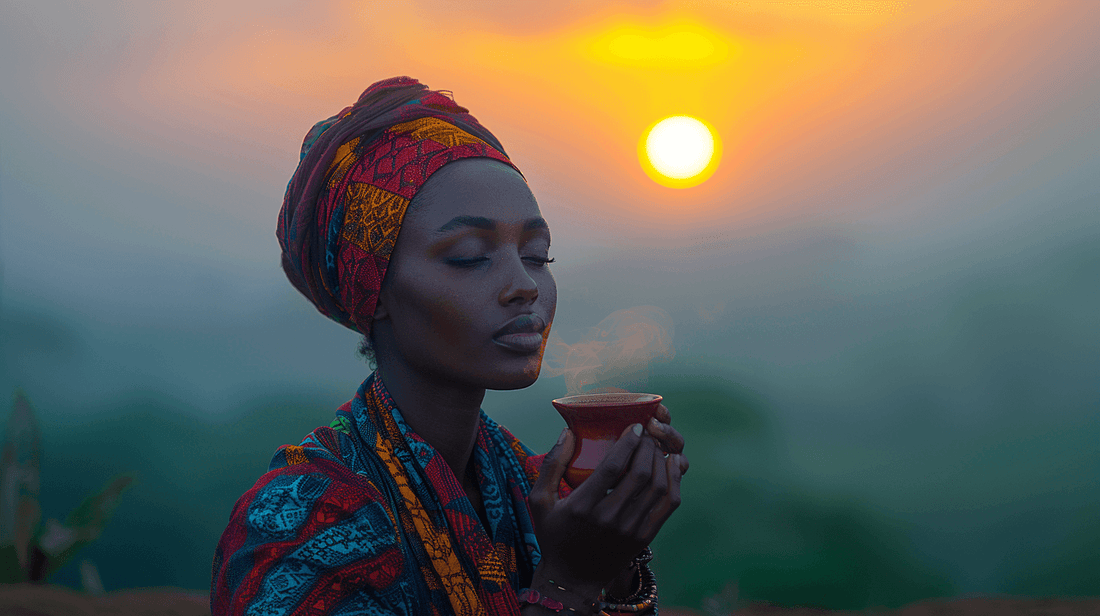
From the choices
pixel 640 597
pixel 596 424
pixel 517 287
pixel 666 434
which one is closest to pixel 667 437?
pixel 666 434

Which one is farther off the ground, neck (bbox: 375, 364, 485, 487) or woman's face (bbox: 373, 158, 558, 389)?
woman's face (bbox: 373, 158, 558, 389)

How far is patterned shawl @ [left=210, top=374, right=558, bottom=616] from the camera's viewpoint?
6.47ft

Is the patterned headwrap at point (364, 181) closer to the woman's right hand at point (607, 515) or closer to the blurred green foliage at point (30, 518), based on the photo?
the woman's right hand at point (607, 515)

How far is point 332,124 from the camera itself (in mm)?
2643

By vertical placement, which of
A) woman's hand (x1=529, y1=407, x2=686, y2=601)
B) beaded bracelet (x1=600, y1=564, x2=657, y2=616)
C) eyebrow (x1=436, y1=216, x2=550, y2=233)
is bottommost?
beaded bracelet (x1=600, y1=564, x2=657, y2=616)

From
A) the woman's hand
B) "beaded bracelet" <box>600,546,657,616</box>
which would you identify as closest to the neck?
the woman's hand

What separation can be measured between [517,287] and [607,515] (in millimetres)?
757

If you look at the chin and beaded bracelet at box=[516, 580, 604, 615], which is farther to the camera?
the chin

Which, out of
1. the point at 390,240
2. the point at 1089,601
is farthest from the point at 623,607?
the point at 1089,601


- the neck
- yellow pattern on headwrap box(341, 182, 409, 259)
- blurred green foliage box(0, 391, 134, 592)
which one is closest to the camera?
yellow pattern on headwrap box(341, 182, 409, 259)

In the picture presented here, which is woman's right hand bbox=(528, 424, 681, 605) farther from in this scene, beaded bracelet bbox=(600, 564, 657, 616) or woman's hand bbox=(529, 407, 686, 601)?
beaded bracelet bbox=(600, 564, 657, 616)

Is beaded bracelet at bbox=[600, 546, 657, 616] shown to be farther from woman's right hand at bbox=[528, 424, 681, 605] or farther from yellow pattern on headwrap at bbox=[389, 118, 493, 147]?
yellow pattern on headwrap at bbox=[389, 118, 493, 147]

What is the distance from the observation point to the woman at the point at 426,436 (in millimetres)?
2045

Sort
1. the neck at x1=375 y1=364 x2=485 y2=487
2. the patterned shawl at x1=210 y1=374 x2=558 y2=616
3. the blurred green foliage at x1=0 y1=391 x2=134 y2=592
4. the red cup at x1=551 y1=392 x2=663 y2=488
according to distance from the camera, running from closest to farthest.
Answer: the patterned shawl at x1=210 y1=374 x2=558 y2=616, the red cup at x1=551 y1=392 x2=663 y2=488, the neck at x1=375 y1=364 x2=485 y2=487, the blurred green foliage at x1=0 y1=391 x2=134 y2=592
